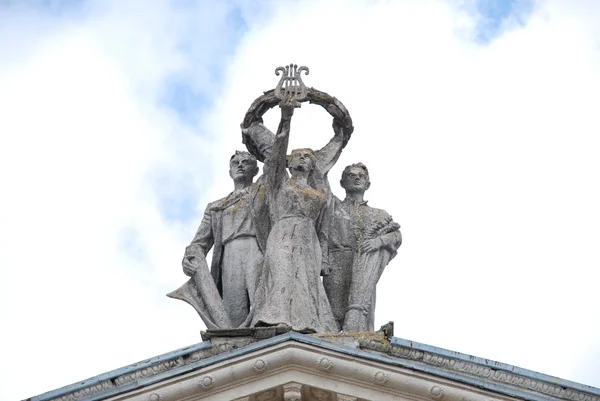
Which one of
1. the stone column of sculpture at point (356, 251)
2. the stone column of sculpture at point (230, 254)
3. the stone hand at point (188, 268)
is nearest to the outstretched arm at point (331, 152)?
the stone column of sculpture at point (356, 251)

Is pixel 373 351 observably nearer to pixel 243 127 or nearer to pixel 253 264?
pixel 253 264

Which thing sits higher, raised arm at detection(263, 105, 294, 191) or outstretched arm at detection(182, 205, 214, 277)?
raised arm at detection(263, 105, 294, 191)

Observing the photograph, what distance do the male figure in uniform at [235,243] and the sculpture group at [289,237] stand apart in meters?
0.01

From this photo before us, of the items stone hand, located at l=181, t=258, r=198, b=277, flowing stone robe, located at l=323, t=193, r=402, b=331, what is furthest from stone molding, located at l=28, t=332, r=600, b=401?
stone hand, located at l=181, t=258, r=198, b=277

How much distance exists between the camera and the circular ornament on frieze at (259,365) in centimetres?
2708

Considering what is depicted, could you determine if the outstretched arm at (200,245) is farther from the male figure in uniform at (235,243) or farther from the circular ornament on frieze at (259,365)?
the circular ornament on frieze at (259,365)

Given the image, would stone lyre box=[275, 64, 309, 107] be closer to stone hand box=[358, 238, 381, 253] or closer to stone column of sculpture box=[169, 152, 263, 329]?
stone column of sculpture box=[169, 152, 263, 329]

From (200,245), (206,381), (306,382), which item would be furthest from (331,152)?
(206,381)

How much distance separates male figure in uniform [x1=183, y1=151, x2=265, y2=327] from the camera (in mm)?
31500

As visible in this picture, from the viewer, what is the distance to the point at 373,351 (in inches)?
1131

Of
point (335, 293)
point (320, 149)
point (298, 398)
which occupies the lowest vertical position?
point (298, 398)

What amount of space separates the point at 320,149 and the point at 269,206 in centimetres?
176

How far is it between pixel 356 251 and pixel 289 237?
1.47 meters

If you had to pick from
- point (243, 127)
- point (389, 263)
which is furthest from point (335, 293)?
point (243, 127)
